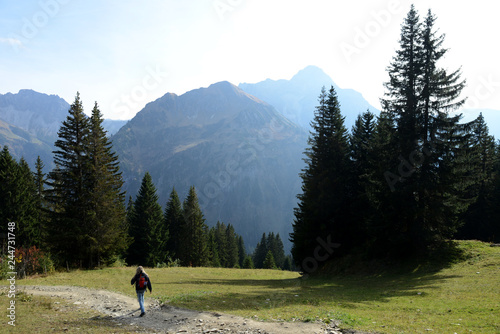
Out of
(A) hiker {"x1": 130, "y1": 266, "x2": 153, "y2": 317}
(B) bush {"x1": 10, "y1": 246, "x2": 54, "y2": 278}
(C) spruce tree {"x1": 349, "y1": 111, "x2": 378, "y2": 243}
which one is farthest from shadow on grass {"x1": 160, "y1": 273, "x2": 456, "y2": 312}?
(B) bush {"x1": 10, "y1": 246, "x2": 54, "y2": 278}

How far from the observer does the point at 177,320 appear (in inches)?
450

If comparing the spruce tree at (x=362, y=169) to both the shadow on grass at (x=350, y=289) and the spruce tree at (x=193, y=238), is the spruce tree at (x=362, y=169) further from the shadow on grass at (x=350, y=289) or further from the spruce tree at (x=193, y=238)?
the spruce tree at (x=193, y=238)

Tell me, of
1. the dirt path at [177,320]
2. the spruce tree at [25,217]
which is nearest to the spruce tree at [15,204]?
the spruce tree at [25,217]

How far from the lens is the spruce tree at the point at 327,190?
102 ft

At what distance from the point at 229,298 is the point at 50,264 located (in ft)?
66.2

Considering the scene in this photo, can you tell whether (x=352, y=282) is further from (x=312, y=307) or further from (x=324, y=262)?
(x=312, y=307)

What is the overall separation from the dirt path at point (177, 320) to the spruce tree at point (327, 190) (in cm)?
2081

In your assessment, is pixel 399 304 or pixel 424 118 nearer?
pixel 399 304

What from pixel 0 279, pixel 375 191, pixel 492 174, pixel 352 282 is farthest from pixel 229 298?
pixel 492 174

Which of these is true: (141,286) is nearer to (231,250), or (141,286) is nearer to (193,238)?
(193,238)

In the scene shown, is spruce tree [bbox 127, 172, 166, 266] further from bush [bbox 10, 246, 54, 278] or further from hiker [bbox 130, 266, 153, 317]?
hiker [bbox 130, 266, 153, 317]

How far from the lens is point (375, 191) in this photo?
25.9 meters

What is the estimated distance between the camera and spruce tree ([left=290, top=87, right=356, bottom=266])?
102 feet

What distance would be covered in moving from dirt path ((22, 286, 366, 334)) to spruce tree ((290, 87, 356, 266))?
20813 millimetres
